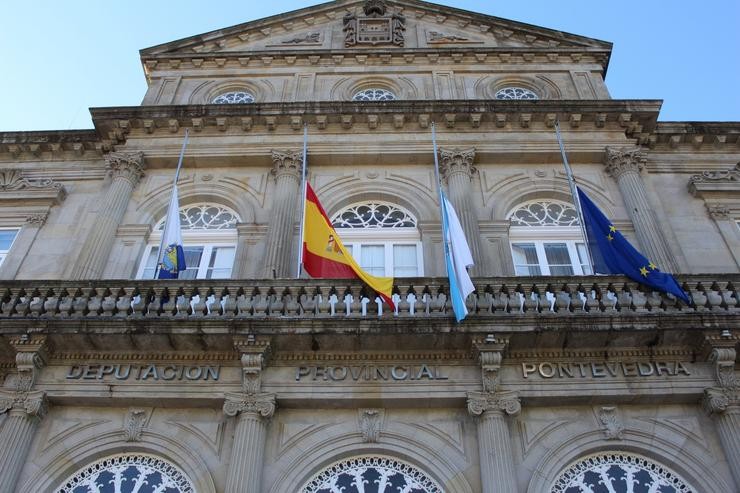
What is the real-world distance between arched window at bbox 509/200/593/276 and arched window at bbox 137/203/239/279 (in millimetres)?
5898

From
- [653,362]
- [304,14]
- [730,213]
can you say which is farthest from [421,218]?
[304,14]

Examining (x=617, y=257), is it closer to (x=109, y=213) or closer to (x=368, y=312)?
(x=368, y=312)

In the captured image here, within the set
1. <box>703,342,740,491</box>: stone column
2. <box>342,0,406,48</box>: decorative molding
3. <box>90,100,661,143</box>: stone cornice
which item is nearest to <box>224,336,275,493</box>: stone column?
<box>703,342,740,491</box>: stone column

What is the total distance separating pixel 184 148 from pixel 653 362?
10.7 metres

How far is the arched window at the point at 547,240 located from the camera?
564 inches

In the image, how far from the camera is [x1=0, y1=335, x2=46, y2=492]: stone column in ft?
34.0

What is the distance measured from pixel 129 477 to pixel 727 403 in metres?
8.93

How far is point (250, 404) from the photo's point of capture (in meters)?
10.8

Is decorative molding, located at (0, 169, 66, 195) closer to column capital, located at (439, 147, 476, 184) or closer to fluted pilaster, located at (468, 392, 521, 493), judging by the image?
column capital, located at (439, 147, 476, 184)

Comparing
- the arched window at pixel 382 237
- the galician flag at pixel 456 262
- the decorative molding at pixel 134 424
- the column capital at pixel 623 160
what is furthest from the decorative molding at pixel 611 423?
the decorative molding at pixel 134 424

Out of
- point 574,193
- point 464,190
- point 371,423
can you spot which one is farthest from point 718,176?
point 371,423

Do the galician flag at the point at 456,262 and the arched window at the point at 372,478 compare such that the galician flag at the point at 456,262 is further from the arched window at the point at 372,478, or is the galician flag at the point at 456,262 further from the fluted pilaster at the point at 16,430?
the fluted pilaster at the point at 16,430

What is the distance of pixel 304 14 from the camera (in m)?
21.3

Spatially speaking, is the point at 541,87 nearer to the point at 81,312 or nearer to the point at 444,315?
the point at 444,315
